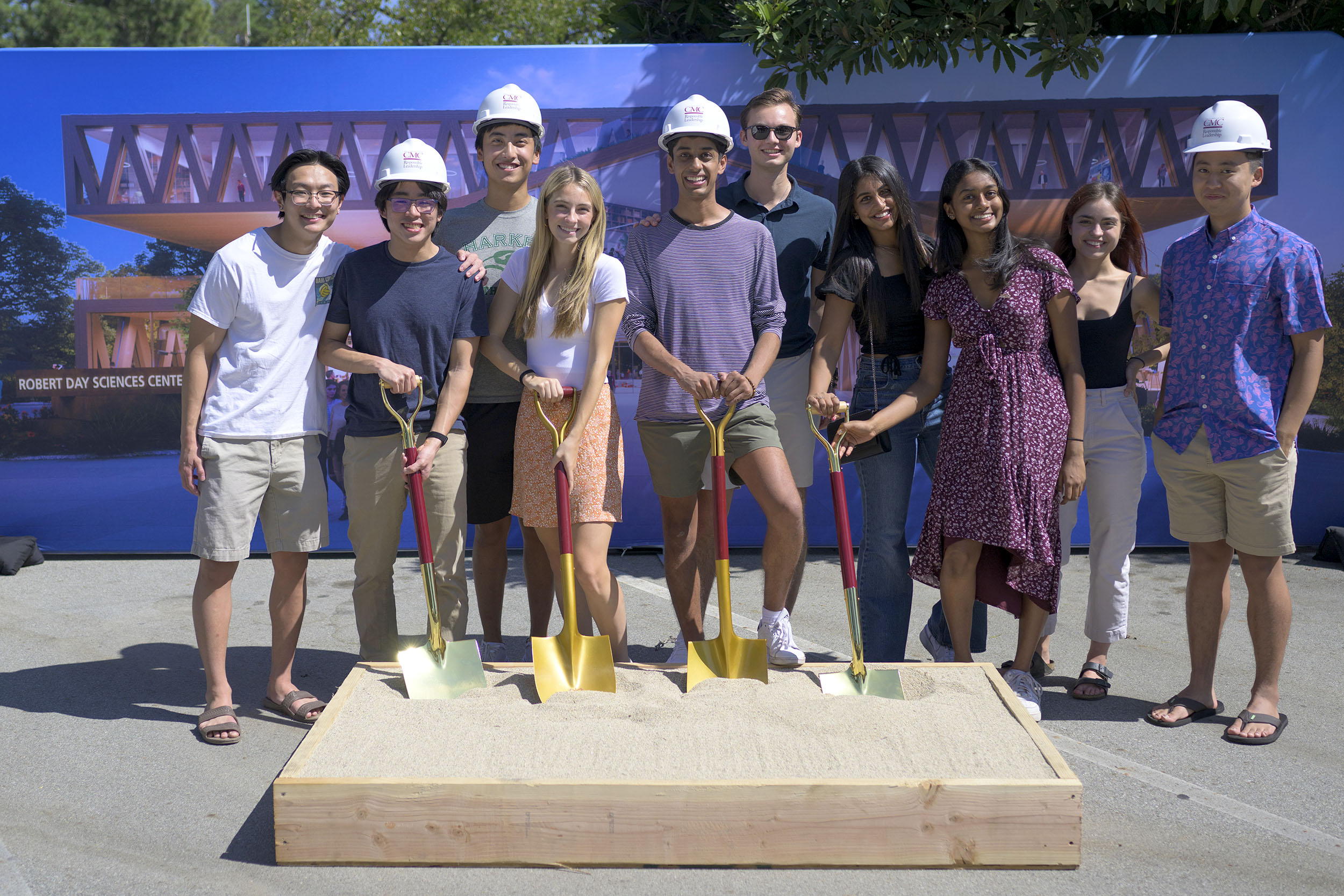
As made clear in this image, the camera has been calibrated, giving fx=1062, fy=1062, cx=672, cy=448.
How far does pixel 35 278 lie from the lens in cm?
584

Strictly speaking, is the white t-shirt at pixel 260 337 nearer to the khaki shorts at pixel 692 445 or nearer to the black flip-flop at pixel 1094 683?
the khaki shorts at pixel 692 445

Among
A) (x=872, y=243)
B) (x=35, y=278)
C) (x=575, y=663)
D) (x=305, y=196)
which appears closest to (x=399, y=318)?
(x=305, y=196)

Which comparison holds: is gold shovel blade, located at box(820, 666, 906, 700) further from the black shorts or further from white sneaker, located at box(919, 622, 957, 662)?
the black shorts

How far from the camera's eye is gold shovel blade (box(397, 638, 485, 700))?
3.17 meters

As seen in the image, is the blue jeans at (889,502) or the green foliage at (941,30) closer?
the blue jeans at (889,502)

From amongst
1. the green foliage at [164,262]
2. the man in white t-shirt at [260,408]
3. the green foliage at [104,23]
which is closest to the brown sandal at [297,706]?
the man in white t-shirt at [260,408]

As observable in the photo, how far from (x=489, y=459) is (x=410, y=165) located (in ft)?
3.43

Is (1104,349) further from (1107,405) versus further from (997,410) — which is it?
(997,410)

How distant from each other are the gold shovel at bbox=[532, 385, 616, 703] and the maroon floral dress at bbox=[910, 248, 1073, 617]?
122 cm

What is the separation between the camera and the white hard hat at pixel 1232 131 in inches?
132

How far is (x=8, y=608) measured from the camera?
5008 millimetres

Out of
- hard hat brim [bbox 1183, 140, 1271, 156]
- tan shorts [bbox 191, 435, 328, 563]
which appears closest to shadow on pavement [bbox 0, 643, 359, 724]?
tan shorts [bbox 191, 435, 328, 563]

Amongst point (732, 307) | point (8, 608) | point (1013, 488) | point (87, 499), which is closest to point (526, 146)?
point (732, 307)

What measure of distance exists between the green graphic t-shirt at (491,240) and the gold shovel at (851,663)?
3.76 ft
